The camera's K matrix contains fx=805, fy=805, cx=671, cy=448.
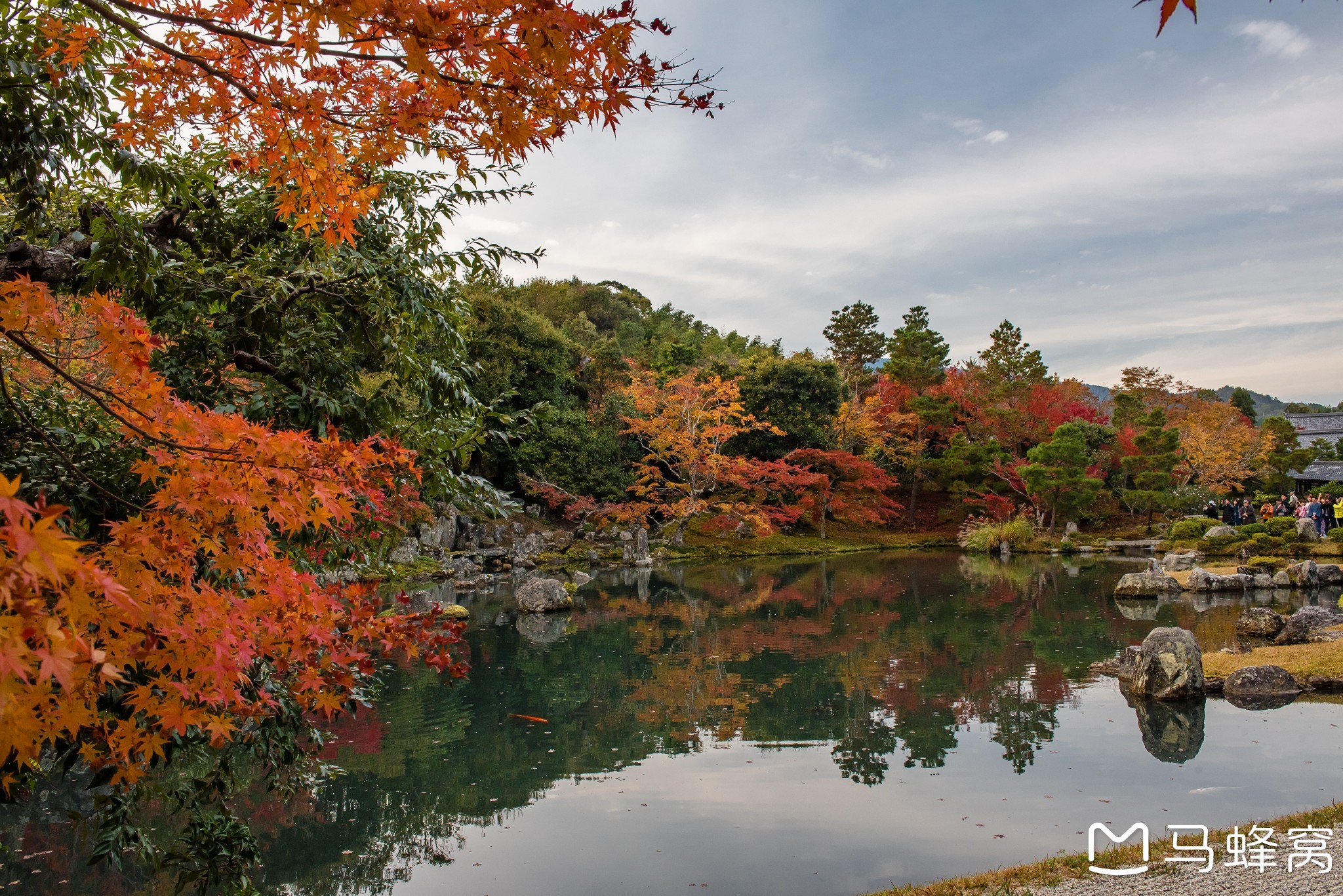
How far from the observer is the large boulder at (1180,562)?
Result: 50.6ft

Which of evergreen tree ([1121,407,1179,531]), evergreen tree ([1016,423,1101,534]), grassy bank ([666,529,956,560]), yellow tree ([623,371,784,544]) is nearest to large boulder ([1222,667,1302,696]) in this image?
yellow tree ([623,371,784,544])

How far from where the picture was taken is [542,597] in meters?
11.9

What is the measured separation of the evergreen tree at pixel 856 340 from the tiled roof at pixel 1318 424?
16.8 m

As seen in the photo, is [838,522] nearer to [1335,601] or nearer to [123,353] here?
[1335,601]

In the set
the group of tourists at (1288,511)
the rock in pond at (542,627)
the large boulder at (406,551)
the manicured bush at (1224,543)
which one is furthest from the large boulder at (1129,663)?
the group of tourists at (1288,511)

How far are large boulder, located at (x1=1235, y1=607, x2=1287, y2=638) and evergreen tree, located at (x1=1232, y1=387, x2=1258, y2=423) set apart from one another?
100 feet

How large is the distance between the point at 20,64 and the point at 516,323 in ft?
56.0

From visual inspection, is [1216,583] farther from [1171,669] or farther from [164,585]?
[164,585]

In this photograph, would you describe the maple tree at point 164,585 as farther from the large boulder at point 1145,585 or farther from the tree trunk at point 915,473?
the tree trunk at point 915,473

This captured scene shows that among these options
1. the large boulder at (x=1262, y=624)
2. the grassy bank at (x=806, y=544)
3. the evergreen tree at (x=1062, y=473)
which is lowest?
the large boulder at (x=1262, y=624)

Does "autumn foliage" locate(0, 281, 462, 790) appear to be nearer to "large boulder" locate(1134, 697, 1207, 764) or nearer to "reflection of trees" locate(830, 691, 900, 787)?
"reflection of trees" locate(830, 691, 900, 787)

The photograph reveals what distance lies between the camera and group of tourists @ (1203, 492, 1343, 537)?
16391 millimetres

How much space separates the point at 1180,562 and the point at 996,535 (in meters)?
5.18

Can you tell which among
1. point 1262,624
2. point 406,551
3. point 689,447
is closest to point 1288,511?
point 1262,624
